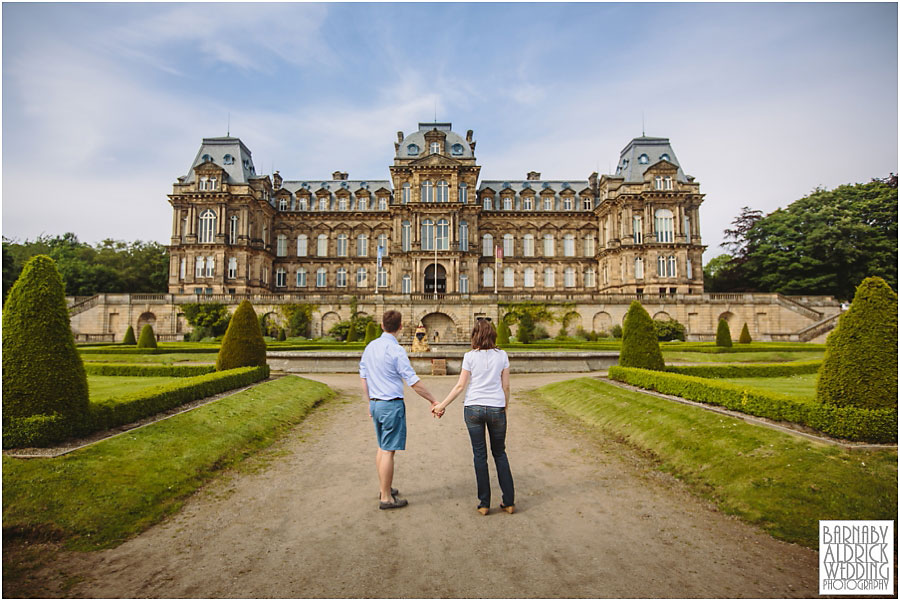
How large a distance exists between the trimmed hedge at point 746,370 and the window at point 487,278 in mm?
40738

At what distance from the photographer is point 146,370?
58.4 feet

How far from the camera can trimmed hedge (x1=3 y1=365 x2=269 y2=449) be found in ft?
23.5

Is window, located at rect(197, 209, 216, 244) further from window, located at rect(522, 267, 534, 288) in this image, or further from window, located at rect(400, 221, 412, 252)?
window, located at rect(522, 267, 534, 288)

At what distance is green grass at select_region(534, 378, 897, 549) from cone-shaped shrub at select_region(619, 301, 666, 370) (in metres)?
5.36

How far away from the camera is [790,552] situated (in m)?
5.37

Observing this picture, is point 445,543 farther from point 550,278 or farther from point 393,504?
point 550,278

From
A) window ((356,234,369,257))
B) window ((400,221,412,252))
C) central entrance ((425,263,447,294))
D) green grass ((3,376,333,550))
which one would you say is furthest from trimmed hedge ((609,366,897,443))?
window ((356,234,369,257))

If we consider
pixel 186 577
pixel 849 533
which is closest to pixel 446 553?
pixel 186 577

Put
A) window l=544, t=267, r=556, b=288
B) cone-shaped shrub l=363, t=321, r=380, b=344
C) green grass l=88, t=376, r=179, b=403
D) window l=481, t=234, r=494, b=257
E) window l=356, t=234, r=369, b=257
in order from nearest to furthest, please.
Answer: green grass l=88, t=376, r=179, b=403
cone-shaped shrub l=363, t=321, r=380, b=344
window l=544, t=267, r=556, b=288
window l=481, t=234, r=494, b=257
window l=356, t=234, r=369, b=257

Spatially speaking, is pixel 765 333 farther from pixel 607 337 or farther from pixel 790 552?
pixel 790 552

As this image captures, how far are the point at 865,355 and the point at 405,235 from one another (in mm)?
47055

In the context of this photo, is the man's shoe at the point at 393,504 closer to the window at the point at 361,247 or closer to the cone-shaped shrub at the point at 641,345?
the cone-shaped shrub at the point at 641,345

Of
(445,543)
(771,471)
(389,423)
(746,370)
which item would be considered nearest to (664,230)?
(746,370)

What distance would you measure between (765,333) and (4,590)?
1923 inches
